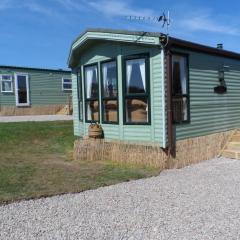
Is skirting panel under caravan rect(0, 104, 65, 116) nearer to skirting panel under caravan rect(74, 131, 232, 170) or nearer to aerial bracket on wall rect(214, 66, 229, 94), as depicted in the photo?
skirting panel under caravan rect(74, 131, 232, 170)

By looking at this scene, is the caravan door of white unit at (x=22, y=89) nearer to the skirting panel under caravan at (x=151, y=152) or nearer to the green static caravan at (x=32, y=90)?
the green static caravan at (x=32, y=90)

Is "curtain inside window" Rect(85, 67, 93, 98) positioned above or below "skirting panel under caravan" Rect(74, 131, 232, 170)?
above

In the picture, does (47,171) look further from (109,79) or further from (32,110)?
(32,110)

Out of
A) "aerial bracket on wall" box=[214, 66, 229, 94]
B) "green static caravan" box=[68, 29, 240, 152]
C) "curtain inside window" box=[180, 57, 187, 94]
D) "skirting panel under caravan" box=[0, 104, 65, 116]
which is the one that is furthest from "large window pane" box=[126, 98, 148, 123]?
"skirting panel under caravan" box=[0, 104, 65, 116]

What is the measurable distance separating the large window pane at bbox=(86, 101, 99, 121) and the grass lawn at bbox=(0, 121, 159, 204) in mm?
1152

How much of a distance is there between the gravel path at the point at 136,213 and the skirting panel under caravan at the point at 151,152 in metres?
1.38

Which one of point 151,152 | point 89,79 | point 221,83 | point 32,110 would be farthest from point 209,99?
point 32,110

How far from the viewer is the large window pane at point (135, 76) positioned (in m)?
9.02

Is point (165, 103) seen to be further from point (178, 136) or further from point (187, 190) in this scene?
point (187, 190)

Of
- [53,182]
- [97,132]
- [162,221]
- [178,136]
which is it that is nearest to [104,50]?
[97,132]

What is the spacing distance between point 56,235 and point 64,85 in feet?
75.4

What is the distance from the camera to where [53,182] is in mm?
7078

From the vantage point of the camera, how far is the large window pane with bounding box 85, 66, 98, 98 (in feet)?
34.6

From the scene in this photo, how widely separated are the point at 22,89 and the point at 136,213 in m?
20.8
